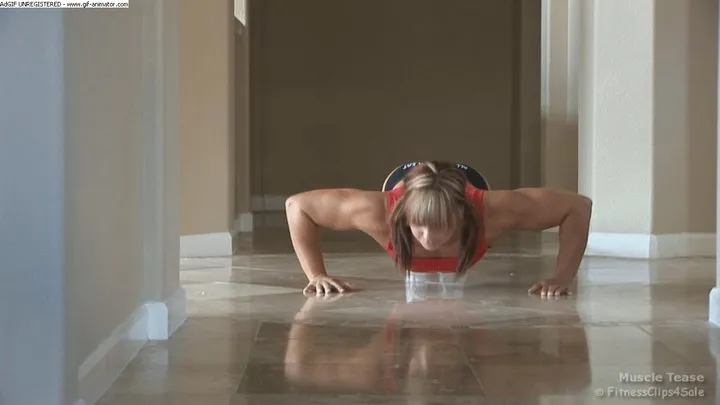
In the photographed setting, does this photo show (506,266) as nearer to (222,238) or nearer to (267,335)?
(222,238)

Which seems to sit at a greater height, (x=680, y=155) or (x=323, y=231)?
(x=680, y=155)

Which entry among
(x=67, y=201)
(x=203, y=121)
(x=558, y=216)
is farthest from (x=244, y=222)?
(x=67, y=201)

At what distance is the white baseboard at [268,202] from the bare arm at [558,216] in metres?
3.94

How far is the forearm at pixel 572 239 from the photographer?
250 centimetres

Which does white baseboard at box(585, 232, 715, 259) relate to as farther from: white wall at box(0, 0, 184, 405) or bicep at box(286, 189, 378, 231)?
white wall at box(0, 0, 184, 405)

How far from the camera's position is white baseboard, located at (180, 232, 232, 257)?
11.4 feet

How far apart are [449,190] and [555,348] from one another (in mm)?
697

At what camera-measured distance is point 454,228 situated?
2.26 meters

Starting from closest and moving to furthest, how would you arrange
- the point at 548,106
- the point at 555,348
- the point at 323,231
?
the point at 555,348 < the point at 548,106 < the point at 323,231

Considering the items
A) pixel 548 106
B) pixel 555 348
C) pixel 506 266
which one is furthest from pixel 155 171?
pixel 548 106

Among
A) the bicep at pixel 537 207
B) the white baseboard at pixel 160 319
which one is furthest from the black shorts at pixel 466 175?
the white baseboard at pixel 160 319

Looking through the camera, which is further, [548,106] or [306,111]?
[306,111]

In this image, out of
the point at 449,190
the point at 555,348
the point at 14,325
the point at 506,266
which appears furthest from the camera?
the point at 506,266

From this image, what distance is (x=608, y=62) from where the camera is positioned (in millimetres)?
3613
